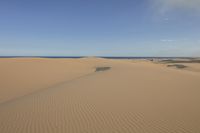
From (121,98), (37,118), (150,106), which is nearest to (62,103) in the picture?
(37,118)

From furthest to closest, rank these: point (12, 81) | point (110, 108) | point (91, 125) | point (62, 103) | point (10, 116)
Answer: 1. point (12, 81)
2. point (62, 103)
3. point (110, 108)
4. point (10, 116)
5. point (91, 125)

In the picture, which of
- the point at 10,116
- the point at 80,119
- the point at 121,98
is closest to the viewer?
the point at 80,119

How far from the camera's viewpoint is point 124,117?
463cm

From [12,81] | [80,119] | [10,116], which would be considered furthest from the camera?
[12,81]

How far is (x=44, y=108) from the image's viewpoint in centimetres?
555

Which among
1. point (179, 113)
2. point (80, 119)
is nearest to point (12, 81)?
point (80, 119)

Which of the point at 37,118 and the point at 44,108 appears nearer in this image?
the point at 37,118

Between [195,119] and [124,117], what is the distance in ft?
6.39

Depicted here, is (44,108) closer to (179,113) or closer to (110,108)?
(110,108)

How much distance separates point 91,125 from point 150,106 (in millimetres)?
2365

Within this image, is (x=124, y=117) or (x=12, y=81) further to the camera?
(x=12, y=81)

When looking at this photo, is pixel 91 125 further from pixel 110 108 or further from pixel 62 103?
pixel 62 103

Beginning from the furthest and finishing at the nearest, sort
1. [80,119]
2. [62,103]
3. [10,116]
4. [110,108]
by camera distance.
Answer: [62,103] < [110,108] < [10,116] < [80,119]

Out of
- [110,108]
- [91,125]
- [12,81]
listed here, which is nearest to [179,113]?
[110,108]
